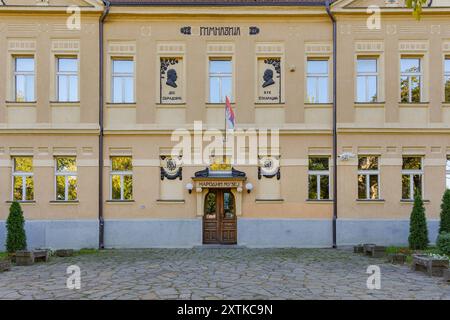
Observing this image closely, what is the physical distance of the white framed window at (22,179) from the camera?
1455 centimetres

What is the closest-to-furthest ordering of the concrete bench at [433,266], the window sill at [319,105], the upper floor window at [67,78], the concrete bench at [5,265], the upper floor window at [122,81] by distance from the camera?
the concrete bench at [433,266], the concrete bench at [5,265], the window sill at [319,105], the upper floor window at [67,78], the upper floor window at [122,81]

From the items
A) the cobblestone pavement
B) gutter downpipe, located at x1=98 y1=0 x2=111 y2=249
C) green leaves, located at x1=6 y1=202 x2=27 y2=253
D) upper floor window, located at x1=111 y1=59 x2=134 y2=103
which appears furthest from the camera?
upper floor window, located at x1=111 y1=59 x2=134 y2=103

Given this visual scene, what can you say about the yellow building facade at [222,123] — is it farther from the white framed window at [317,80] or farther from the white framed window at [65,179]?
the white framed window at [317,80]

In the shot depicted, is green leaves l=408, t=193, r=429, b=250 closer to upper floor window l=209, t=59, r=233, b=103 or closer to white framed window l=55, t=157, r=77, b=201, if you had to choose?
upper floor window l=209, t=59, r=233, b=103

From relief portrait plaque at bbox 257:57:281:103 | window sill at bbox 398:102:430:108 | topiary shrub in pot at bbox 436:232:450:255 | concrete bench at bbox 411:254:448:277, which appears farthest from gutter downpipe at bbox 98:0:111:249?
window sill at bbox 398:102:430:108

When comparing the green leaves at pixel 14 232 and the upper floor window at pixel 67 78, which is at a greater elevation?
the upper floor window at pixel 67 78

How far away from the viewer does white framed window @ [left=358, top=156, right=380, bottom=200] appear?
14.6 metres

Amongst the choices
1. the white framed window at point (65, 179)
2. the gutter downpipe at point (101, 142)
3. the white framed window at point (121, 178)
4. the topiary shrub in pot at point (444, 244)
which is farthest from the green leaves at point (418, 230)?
the white framed window at point (65, 179)

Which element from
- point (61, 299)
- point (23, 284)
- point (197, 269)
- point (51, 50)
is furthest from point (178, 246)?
point (51, 50)

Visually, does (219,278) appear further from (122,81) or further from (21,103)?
(21,103)

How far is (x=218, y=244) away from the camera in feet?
47.6

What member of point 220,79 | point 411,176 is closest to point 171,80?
point 220,79

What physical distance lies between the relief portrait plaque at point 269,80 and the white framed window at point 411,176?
5219 mm

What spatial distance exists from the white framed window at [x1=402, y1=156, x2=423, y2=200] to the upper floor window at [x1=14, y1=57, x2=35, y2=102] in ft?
45.7
